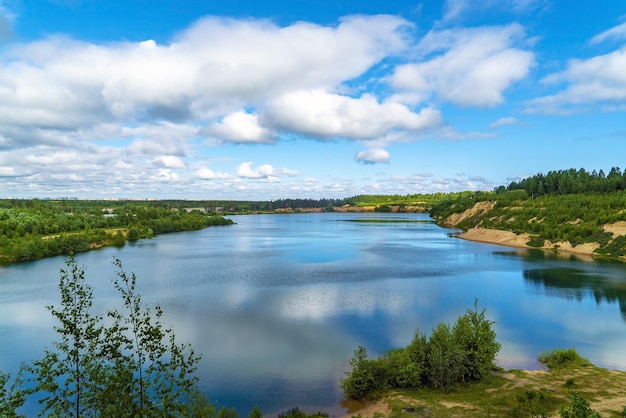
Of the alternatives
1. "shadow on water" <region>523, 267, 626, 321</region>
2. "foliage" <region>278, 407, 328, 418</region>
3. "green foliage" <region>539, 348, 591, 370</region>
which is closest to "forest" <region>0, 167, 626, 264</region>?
"shadow on water" <region>523, 267, 626, 321</region>

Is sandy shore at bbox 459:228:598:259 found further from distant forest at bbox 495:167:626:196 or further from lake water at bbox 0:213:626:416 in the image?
distant forest at bbox 495:167:626:196

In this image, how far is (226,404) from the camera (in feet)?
66.3

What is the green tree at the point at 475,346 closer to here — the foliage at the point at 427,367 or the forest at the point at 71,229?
the foliage at the point at 427,367

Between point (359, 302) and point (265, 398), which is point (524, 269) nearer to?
point (359, 302)

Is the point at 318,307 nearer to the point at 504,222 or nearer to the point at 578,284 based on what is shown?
the point at 578,284

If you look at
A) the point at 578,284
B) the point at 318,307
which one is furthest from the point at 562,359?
the point at 578,284

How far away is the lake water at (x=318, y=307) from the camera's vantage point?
2425cm

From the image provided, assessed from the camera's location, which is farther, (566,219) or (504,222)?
(504,222)

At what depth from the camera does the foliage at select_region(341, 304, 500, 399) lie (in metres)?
20.5

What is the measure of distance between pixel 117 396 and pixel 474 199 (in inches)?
5923

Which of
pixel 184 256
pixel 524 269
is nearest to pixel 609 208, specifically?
pixel 524 269

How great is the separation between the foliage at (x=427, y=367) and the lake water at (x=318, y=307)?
1.79m

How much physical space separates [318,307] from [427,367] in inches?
690

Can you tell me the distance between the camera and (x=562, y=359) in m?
24.3
